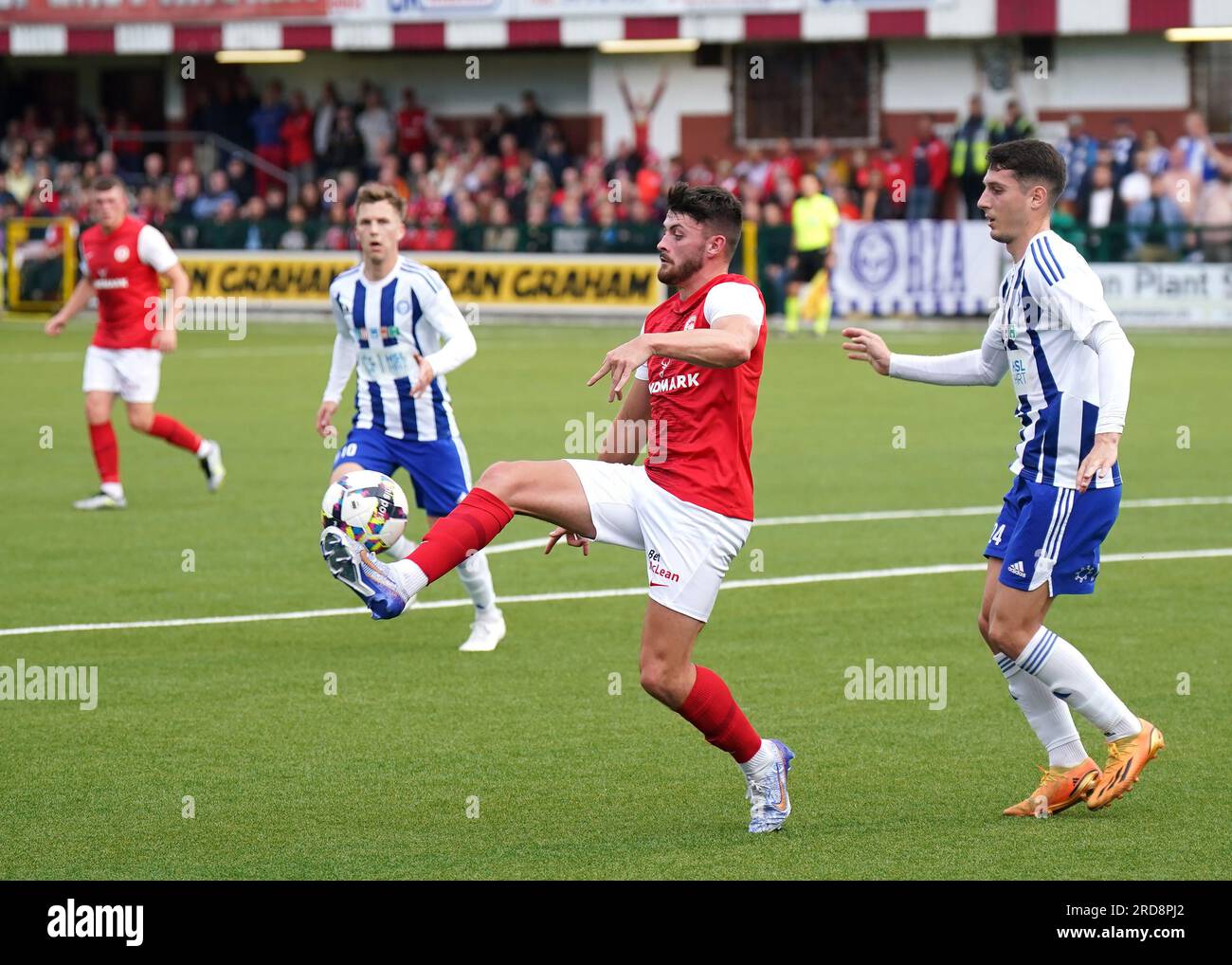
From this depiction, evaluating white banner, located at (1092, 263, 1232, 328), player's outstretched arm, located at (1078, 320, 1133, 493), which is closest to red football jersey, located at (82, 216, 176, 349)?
player's outstretched arm, located at (1078, 320, 1133, 493)

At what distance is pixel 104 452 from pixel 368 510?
25.1 ft

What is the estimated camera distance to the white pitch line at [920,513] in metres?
12.4

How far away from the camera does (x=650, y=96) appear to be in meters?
34.0

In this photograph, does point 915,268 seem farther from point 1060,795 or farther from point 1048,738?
point 1060,795

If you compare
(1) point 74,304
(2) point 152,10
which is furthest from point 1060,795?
(2) point 152,10

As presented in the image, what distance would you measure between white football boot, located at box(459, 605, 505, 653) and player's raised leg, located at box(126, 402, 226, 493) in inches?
199

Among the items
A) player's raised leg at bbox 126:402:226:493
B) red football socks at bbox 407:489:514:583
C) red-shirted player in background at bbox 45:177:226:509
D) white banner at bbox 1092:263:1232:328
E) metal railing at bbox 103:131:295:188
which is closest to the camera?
red football socks at bbox 407:489:514:583

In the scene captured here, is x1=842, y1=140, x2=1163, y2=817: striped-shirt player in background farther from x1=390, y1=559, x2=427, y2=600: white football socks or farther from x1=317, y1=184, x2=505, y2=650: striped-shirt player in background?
x1=317, y1=184, x2=505, y2=650: striped-shirt player in background

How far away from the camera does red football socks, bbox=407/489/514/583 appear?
221 inches

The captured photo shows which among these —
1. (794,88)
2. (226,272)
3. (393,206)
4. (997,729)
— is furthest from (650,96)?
(997,729)

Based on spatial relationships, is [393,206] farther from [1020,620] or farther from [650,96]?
[650,96]

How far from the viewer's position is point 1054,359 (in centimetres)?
608
